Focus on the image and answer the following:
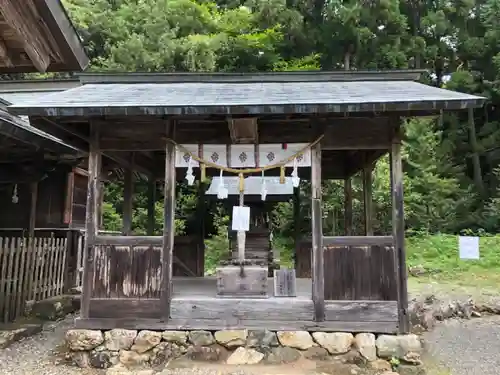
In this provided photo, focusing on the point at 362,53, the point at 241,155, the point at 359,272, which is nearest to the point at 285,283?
the point at 359,272

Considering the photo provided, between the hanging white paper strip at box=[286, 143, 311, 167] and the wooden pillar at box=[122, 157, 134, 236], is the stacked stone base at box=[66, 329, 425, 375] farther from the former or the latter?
the wooden pillar at box=[122, 157, 134, 236]

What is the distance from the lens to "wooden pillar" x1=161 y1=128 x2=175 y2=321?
20.4 feet

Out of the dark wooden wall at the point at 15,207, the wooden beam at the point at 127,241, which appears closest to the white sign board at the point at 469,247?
the wooden beam at the point at 127,241

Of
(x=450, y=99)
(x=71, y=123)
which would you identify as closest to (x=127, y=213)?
(x=71, y=123)

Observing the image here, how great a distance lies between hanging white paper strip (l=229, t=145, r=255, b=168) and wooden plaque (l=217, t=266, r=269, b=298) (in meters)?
1.57

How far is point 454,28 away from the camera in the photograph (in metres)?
23.3

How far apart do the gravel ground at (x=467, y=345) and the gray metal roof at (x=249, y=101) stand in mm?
3932

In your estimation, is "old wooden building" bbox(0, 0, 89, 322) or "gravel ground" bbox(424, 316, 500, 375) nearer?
"old wooden building" bbox(0, 0, 89, 322)

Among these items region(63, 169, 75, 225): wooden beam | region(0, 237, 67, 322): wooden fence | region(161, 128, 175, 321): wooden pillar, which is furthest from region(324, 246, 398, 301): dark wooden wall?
region(63, 169, 75, 225): wooden beam

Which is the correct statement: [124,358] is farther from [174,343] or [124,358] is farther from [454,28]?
[454,28]

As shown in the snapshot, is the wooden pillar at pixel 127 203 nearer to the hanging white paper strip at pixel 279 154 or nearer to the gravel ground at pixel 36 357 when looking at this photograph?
the gravel ground at pixel 36 357

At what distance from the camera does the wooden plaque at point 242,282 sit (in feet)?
21.4

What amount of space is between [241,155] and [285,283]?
2.07 m

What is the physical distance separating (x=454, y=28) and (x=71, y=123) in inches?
904
